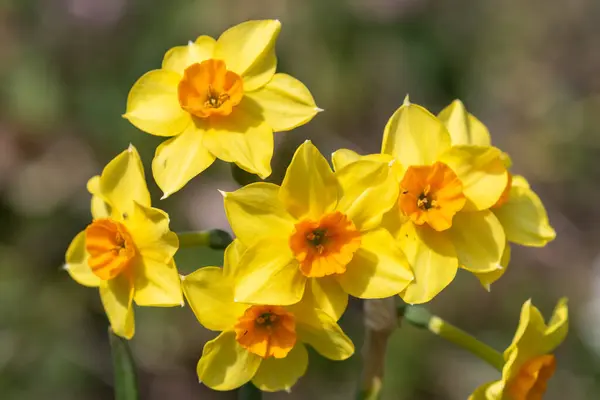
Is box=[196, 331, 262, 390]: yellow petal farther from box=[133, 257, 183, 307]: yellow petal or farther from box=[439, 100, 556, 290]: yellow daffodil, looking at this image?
box=[439, 100, 556, 290]: yellow daffodil

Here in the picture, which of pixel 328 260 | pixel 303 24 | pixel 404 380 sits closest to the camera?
pixel 328 260

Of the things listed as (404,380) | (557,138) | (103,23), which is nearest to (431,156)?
(404,380)

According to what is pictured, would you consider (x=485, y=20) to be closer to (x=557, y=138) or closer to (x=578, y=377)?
(x=557, y=138)

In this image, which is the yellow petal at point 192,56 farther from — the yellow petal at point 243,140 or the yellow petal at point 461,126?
the yellow petal at point 461,126

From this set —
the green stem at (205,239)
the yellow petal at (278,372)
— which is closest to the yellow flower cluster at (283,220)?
the yellow petal at (278,372)

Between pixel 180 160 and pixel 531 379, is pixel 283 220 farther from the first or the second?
pixel 531 379
